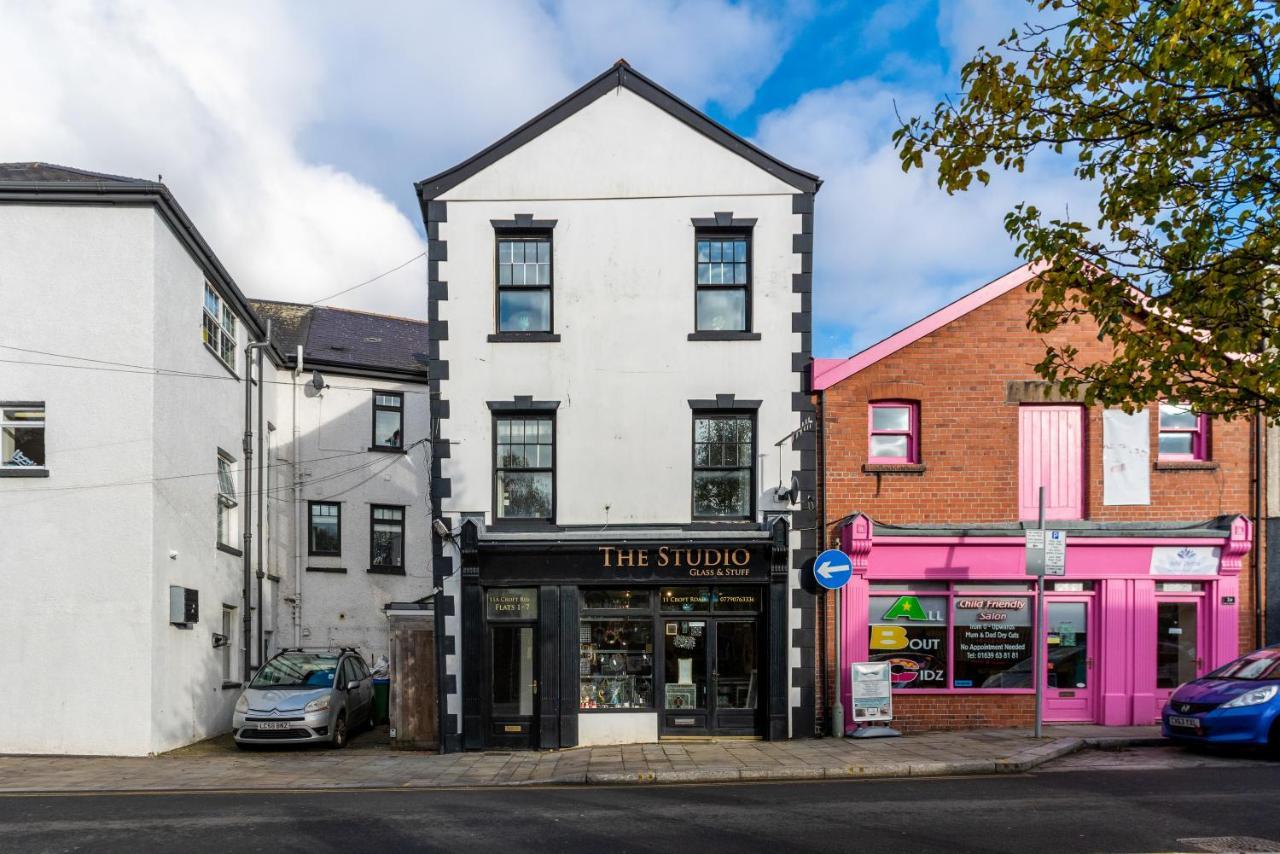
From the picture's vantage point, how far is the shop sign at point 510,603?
15789mm

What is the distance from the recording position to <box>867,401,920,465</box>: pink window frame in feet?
53.2

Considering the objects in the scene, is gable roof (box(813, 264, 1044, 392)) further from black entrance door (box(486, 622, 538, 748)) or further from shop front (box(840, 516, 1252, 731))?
black entrance door (box(486, 622, 538, 748))

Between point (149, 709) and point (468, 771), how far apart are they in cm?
568

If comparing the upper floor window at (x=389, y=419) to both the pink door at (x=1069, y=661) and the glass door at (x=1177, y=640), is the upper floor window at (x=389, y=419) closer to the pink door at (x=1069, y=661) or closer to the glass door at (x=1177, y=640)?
the pink door at (x=1069, y=661)

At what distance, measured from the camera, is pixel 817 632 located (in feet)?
51.9

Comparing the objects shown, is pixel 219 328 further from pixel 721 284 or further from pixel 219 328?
pixel 721 284

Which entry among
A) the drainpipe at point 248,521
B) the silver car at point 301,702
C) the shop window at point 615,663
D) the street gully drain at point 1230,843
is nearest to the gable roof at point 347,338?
the drainpipe at point 248,521

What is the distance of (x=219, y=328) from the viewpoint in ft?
65.6

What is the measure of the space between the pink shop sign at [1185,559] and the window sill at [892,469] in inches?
155

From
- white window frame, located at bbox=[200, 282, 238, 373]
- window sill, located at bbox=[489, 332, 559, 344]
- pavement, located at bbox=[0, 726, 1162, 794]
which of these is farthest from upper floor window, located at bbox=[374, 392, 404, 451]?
pavement, located at bbox=[0, 726, 1162, 794]

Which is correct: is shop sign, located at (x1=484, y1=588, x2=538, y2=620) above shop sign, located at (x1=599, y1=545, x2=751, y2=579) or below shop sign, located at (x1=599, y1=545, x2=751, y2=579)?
below

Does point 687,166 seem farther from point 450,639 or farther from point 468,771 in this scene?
point 468,771

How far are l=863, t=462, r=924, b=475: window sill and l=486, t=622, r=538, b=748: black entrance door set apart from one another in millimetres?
5902

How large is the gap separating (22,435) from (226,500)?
178 inches
